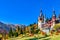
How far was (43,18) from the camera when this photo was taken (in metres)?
84.5

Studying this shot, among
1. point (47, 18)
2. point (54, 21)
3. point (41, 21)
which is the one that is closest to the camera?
point (54, 21)

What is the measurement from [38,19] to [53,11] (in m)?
11.3

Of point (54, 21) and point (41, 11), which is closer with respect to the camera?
point (54, 21)

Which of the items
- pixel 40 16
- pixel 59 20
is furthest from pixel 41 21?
pixel 59 20

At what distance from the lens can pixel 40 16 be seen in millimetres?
83375

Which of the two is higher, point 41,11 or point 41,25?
point 41,11

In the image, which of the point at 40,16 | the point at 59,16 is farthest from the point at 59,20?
the point at 40,16

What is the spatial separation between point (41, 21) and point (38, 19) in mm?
4131

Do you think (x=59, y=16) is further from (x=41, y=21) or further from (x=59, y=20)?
(x=41, y=21)

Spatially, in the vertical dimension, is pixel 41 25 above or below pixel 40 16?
below

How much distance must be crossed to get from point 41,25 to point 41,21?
4299 millimetres

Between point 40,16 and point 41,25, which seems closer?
point 41,25

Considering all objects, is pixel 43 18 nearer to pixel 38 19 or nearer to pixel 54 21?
pixel 38 19

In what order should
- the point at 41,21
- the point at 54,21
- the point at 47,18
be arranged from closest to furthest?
1. the point at 54,21
2. the point at 41,21
3. the point at 47,18
